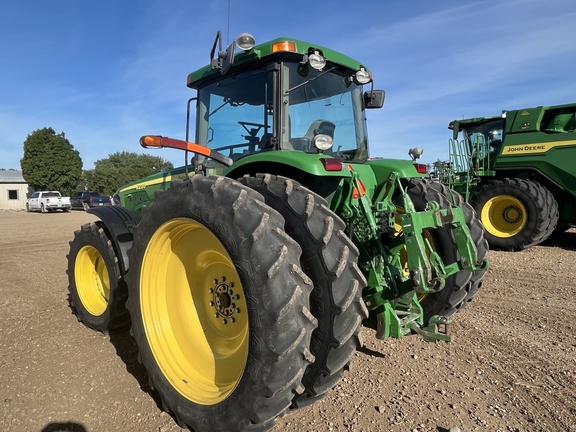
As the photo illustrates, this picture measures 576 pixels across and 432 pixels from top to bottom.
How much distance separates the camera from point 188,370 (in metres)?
2.63

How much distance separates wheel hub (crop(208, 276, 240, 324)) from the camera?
8.38 ft

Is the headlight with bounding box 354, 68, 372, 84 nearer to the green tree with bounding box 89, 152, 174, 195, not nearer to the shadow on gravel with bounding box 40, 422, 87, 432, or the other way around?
the shadow on gravel with bounding box 40, 422, 87, 432

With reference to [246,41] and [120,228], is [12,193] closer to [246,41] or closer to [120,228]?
[120,228]

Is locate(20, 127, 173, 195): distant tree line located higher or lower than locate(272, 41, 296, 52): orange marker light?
higher

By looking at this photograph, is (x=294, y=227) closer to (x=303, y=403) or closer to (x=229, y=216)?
(x=229, y=216)

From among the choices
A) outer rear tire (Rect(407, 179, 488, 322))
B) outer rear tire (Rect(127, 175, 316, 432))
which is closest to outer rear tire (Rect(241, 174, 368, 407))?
outer rear tire (Rect(127, 175, 316, 432))

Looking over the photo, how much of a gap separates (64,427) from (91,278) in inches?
80.2

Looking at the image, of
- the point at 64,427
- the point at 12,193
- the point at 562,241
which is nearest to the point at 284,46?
the point at 64,427

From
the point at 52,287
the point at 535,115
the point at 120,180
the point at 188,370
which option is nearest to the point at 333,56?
the point at 188,370

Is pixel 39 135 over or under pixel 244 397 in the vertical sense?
over

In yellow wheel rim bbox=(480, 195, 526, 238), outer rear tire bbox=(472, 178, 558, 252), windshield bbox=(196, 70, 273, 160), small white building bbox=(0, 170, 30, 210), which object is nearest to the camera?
windshield bbox=(196, 70, 273, 160)

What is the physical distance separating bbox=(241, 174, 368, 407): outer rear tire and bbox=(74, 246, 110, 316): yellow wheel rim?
8.82 ft

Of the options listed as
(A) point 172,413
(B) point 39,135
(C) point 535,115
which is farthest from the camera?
(B) point 39,135

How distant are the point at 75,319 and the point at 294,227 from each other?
10.6 ft
